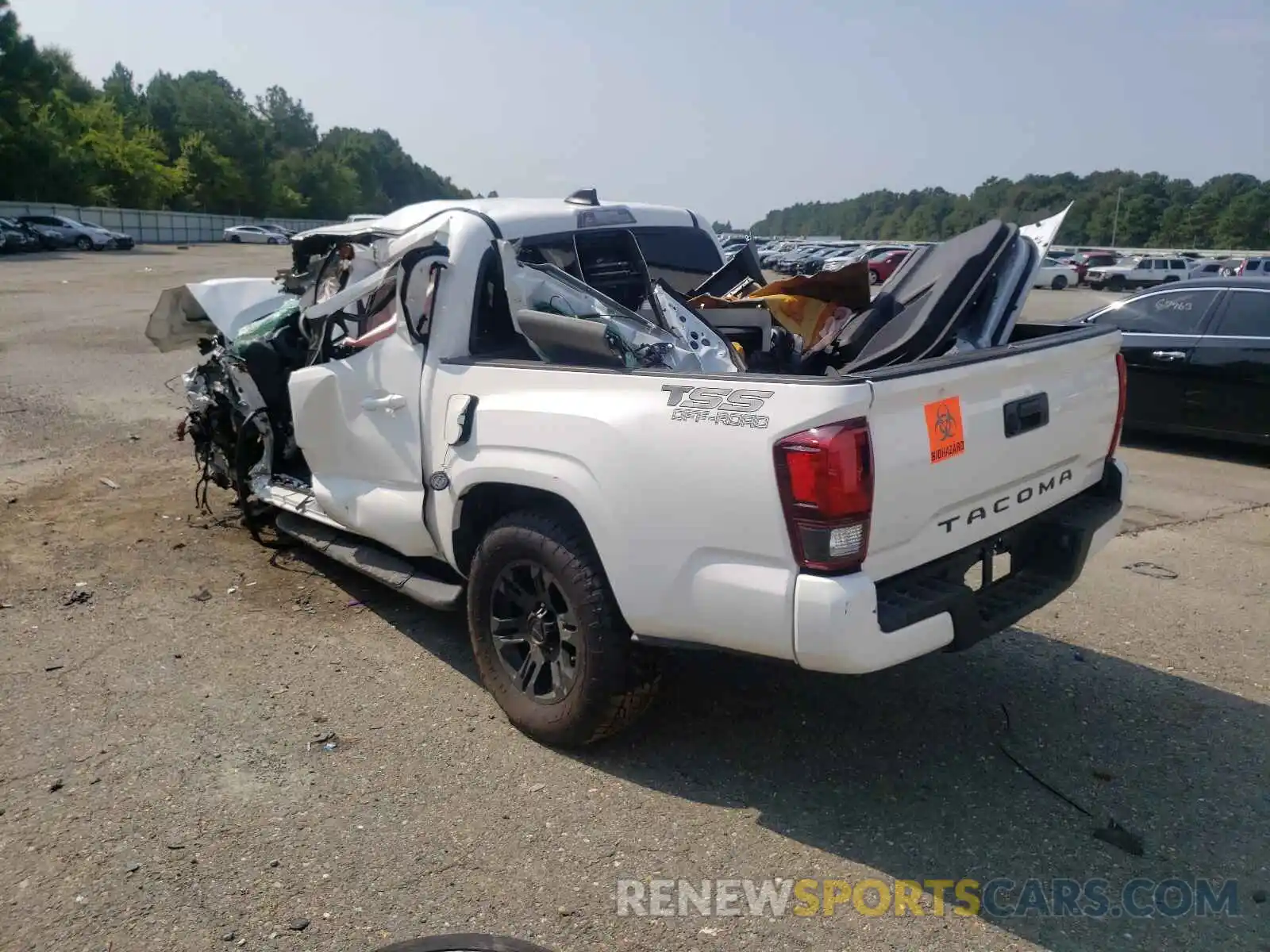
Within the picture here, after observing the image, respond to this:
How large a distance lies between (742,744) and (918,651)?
1.06m

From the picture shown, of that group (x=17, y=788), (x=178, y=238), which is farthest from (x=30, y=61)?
(x=17, y=788)

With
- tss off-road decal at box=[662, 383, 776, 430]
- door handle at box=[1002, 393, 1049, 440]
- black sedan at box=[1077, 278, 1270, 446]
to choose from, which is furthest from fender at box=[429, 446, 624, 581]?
black sedan at box=[1077, 278, 1270, 446]

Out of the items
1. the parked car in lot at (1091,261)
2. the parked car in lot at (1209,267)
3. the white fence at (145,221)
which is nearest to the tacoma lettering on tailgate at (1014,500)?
the parked car in lot at (1209,267)

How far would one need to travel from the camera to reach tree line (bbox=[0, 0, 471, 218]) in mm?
55094

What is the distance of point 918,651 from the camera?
3.19 metres

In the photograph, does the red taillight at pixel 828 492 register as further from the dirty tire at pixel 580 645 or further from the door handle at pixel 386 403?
the door handle at pixel 386 403

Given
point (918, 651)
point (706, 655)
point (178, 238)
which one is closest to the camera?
point (918, 651)

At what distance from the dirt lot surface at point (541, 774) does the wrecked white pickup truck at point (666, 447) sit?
40 cm

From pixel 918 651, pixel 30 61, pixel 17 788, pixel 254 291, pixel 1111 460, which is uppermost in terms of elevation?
pixel 30 61

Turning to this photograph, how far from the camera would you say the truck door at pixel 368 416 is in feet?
14.7

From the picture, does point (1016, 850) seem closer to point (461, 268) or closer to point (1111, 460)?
point (1111, 460)

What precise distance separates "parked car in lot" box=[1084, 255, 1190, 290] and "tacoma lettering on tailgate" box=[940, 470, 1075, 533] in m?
42.9

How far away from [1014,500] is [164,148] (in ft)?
299

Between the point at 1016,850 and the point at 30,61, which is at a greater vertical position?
the point at 30,61
